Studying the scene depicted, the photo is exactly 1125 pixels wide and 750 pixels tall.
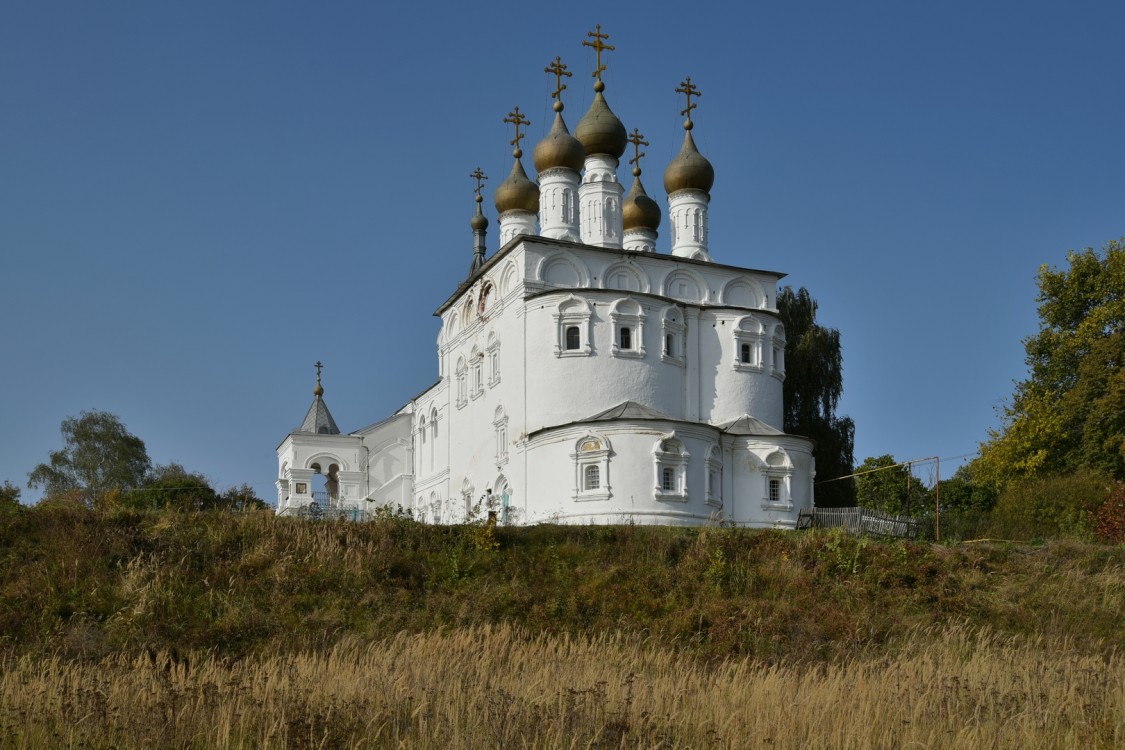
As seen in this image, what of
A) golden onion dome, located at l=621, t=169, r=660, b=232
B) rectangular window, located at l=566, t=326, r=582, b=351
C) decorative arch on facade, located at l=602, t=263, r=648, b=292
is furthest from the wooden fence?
golden onion dome, located at l=621, t=169, r=660, b=232

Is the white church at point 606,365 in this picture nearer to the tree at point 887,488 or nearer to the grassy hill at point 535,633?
the grassy hill at point 535,633

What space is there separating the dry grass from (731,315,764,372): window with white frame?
1965 centimetres

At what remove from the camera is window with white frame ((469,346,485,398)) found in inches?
1297

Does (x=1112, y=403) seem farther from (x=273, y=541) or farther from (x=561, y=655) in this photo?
(x=561, y=655)

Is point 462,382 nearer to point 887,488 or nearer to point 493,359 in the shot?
point 493,359

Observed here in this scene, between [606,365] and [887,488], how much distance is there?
51.1 feet

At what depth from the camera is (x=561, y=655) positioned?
12492 millimetres

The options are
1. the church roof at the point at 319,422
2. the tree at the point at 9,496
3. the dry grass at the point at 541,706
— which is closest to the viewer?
the dry grass at the point at 541,706

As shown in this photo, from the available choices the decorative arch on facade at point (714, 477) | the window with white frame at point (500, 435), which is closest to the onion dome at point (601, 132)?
the window with white frame at point (500, 435)

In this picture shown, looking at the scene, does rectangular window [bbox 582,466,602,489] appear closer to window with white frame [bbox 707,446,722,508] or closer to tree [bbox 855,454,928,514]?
window with white frame [bbox 707,446,722,508]

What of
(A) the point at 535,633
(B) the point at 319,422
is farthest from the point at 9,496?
(B) the point at 319,422

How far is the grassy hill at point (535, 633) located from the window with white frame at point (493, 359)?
401 inches

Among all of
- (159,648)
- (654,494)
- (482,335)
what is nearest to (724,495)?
(654,494)

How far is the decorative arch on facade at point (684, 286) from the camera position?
31938 millimetres
